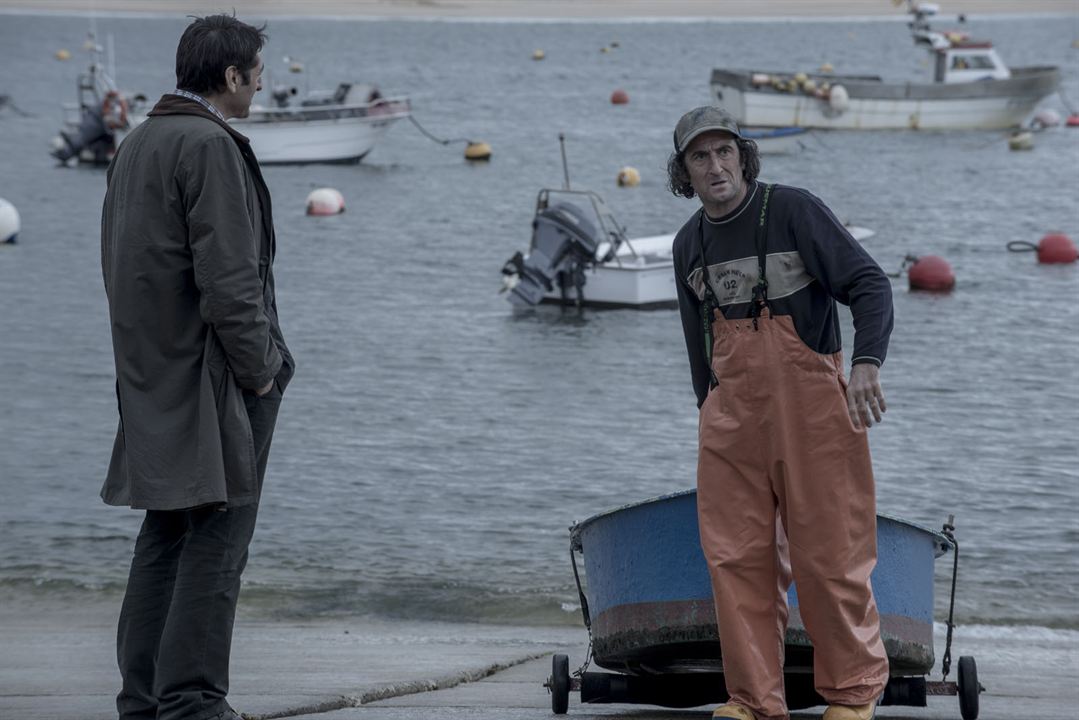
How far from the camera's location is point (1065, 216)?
28.4 meters

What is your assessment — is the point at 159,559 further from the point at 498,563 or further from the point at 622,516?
the point at 498,563

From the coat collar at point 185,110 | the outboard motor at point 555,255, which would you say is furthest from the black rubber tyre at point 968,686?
the outboard motor at point 555,255

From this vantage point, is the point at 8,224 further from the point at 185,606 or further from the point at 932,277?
the point at 185,606

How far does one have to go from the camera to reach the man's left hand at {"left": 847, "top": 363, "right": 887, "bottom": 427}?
159 inches

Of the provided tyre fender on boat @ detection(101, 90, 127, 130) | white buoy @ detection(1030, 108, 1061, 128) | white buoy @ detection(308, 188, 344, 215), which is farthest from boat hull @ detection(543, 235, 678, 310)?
white buoy @ detection(1030, 108, 1061, 128)

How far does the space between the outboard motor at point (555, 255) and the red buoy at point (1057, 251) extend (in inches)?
Result: 310

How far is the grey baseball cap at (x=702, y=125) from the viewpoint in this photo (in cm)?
414

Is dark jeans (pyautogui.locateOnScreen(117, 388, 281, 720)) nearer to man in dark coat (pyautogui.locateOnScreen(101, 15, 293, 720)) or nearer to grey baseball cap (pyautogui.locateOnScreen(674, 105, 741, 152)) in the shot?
man in dark coat (pyautogui.locateOnScreen(101, 15, 293, 720))

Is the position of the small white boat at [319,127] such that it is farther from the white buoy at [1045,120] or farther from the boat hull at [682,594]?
the boat hull at [682,594]

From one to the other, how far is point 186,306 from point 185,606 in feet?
2.46

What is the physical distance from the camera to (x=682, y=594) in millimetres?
4543

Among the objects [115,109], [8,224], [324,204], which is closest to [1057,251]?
[324,204]

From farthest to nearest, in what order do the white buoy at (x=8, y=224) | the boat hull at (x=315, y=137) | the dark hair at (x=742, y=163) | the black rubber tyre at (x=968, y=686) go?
the boat hull at (x=315, y=137)
the white buoy at (x=8, y=224)
the black rubber tyre at (x=968, y=686)
the dark hair at (x=742, y=163)

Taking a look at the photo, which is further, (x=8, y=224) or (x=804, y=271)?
(x=8, y=224)
